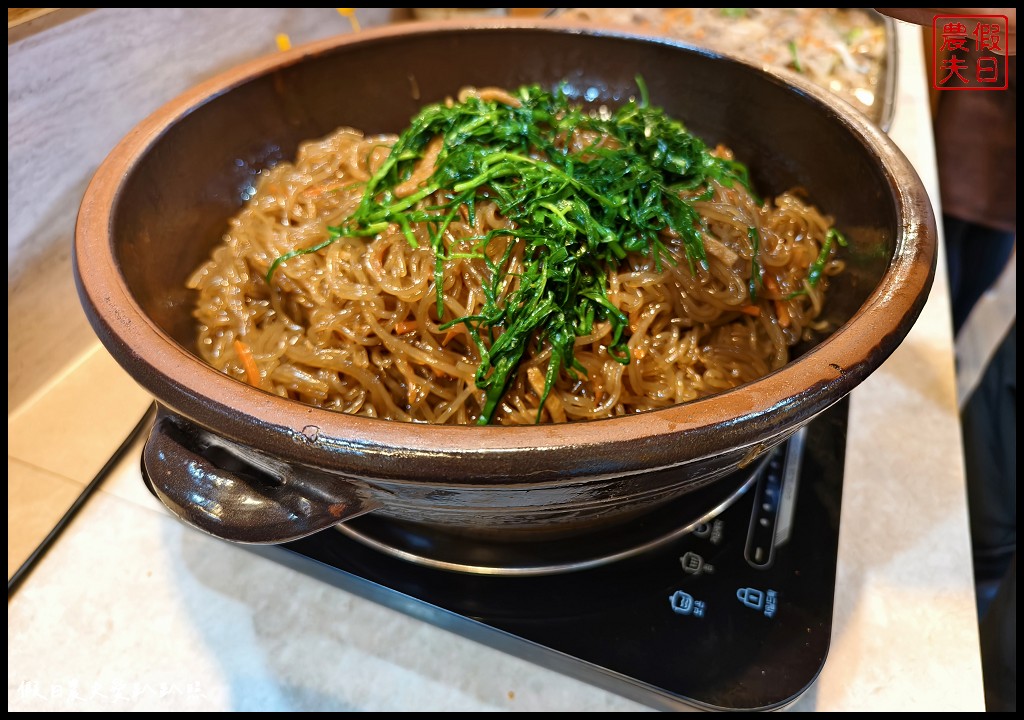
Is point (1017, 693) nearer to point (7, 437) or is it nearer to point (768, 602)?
point (768, 602)

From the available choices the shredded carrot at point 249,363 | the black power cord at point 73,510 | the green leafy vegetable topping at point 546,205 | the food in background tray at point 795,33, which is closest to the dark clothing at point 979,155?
the food in background tray at point 795,33

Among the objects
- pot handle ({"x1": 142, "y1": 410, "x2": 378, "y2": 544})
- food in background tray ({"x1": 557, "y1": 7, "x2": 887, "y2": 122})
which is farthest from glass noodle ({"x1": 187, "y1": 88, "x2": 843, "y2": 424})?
food in background tray ({"x1": 557, "y1": 7, "x2": 887, "y2": 122})

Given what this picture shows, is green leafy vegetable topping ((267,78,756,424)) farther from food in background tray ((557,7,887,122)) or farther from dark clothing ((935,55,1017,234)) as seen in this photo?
dark clothing ((935,55,1017,234))

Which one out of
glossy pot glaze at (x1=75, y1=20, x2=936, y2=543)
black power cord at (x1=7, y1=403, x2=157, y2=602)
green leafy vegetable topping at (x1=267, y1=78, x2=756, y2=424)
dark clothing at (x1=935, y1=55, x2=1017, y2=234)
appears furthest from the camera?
dark clothing at (x1=935, y1=55, x2=1017, y2=234)

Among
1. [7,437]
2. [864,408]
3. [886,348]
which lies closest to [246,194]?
[7,437]

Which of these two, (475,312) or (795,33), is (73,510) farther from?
(795,33)
